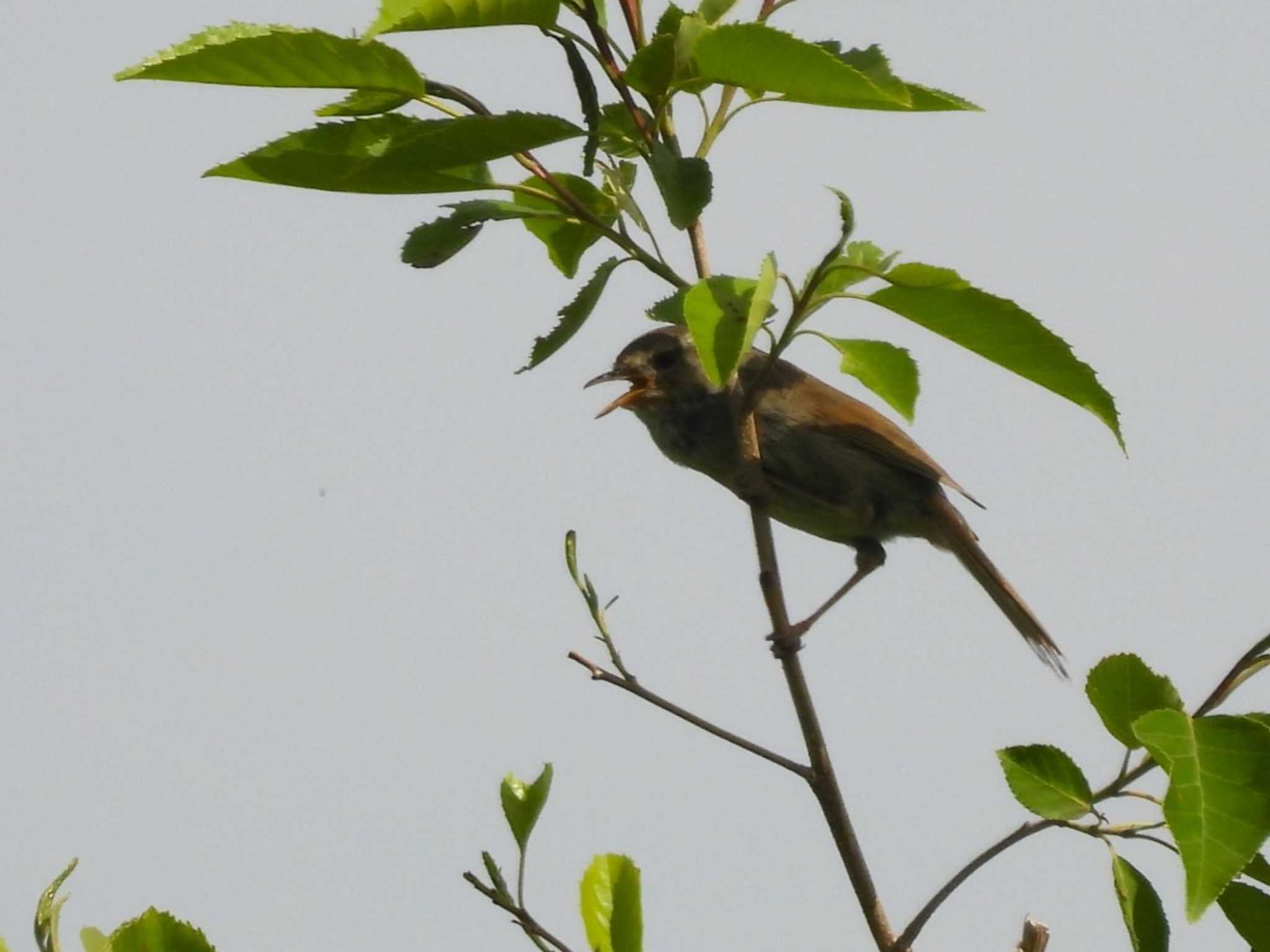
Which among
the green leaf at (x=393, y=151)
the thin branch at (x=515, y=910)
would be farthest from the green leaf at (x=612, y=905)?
the green leaf at (x=393, y=151)

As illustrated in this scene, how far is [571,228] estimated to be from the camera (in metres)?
3.36

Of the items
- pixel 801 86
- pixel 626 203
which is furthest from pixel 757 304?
pixel 626 203

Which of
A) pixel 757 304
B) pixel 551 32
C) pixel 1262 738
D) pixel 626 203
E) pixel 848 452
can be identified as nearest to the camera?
pixel 1262 738

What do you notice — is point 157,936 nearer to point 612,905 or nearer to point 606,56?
point 612,905

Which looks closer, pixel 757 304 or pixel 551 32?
pixel 757 304

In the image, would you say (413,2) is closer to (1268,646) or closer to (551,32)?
(551,32)

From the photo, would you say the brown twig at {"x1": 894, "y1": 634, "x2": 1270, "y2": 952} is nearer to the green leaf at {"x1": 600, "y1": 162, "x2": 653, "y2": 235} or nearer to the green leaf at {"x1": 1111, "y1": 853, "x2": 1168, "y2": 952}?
the green leaf at {"x1": 1111, "y1": 853, "x2": 1168, "y2": 952}

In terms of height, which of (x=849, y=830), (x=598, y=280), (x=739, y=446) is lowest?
(x=849, y=830)

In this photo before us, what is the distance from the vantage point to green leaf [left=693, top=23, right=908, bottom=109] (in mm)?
2535

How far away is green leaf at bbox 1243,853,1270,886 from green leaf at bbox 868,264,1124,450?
2.26 feet

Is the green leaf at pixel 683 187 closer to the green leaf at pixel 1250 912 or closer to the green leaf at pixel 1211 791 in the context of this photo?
the green leaf at pixel 1211 791

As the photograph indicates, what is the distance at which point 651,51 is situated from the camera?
8.64 ft

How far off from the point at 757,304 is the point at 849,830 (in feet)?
2.79

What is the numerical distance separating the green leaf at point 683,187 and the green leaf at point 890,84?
0.28 metres
